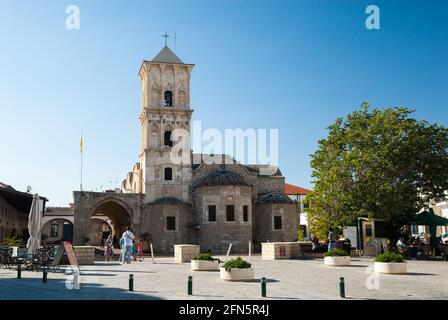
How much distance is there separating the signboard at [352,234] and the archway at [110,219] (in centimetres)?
1929

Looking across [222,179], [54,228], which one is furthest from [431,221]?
[54,228]

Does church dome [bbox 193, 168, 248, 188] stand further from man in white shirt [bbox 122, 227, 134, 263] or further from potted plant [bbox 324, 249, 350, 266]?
potted plant [bbox 324, 249, 350, 266]

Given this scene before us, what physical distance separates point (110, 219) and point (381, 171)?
121 feet

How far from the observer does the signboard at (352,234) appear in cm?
2812

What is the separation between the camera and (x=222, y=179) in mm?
39562

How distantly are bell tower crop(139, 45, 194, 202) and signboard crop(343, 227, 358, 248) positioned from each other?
16317 millimetres

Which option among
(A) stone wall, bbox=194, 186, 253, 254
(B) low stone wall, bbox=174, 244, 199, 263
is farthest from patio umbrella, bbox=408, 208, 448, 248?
(B) low stone wall, bbox=174, 244, 199, 263

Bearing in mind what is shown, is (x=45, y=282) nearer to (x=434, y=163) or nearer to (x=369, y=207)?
(x=369, y=207)

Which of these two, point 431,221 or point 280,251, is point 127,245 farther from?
point 431,221

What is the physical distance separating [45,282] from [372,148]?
2121cm

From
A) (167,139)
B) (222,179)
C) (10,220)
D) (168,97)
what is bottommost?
(10,220)

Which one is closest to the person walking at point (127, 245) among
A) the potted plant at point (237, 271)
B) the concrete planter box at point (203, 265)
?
the concrete planter box at point (203, 265)
